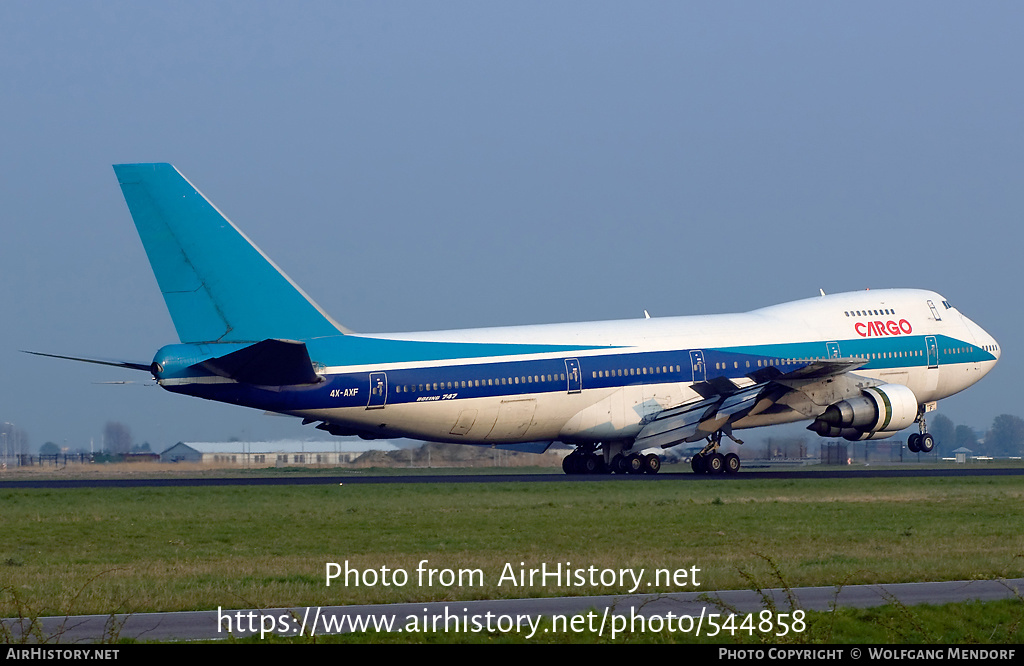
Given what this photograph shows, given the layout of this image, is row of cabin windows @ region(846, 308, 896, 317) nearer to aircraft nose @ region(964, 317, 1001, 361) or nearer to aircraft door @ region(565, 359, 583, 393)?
aircraft nose @ region(964, 317, 1001, 361)

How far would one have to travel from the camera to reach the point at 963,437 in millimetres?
133125

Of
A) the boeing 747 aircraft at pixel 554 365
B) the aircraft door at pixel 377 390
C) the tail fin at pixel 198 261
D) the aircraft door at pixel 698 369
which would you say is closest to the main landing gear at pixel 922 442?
the boeing 747 aircraft at pixel 554 365

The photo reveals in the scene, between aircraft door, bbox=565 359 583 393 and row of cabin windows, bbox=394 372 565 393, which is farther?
aircraft door, bbox=565 359 583 393


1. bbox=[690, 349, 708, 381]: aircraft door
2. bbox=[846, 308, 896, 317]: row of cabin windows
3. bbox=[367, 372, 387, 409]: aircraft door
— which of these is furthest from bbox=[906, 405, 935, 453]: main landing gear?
bbox=[367, 372, 387, 409]: aircraft door

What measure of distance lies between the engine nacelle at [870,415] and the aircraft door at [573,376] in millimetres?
8909

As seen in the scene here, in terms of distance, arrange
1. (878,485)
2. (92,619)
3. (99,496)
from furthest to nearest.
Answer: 1. (878,485)
2. (99,496)
3. (92,619)

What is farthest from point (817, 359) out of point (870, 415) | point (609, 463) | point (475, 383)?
point (475, 383)

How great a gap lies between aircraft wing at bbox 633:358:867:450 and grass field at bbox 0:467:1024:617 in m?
5.08

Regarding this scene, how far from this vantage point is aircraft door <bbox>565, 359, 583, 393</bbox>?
50.4m

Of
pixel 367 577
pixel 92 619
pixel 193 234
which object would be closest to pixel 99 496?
pixel 193 234

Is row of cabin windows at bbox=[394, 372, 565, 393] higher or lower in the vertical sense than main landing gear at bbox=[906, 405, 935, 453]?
higher

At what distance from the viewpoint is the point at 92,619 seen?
17.9m
